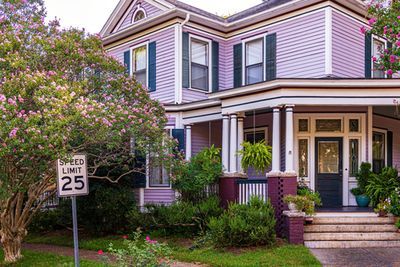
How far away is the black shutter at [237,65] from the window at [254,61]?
215 mm

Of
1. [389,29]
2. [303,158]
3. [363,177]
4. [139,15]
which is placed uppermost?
[139,15]

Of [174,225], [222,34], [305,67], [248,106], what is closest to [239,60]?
[222,34]

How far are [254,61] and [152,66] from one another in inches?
135

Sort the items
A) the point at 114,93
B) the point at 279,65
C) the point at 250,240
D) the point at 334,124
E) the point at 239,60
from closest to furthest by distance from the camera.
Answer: the point at 250,240 → the point at 114,93 → the point at 334,124 → the point at 279,65 → the point at 239,60

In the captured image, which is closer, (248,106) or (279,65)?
(248,106)

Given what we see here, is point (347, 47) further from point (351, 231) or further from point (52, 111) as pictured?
point (52, 111)

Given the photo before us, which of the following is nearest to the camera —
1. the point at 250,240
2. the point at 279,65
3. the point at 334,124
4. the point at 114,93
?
the point at 250,240

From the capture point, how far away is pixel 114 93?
11.5m

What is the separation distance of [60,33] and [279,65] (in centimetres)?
681

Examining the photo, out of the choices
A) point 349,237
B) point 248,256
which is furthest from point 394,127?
point 248,256

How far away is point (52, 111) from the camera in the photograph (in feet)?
25.8

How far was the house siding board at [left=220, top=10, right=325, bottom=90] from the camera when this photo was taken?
13805 millimetres

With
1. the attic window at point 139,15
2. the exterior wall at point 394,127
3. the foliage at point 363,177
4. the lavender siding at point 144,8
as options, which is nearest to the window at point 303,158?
the foliage at point 363,177

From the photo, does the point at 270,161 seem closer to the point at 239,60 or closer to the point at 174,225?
the point at 174,225
